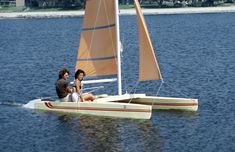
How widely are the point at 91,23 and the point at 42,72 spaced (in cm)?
2038

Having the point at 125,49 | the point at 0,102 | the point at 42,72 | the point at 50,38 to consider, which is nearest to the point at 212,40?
the point at 125,49

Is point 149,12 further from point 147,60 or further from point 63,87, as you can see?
point 63,87

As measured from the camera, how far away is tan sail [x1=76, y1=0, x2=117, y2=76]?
40922 millimetres

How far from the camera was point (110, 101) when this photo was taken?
39.9 metres

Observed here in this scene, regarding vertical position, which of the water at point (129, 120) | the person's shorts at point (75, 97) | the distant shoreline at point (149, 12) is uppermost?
the person's shorts at point (75, 97)

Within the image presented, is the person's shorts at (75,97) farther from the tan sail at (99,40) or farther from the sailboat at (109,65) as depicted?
the tan sail at (99,40)

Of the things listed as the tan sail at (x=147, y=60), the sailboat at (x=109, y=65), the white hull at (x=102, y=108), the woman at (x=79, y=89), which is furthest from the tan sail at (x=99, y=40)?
the white hull at (x=102, y=108)

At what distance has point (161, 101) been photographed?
134ft

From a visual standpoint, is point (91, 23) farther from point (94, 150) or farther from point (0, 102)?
point (94, 150)

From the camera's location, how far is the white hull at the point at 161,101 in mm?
40000

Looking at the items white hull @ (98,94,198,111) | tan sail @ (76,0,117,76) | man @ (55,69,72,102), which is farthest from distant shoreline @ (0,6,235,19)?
man @ (55,69,72,102)

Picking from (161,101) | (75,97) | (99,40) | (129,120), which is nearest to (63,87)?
(75,97)

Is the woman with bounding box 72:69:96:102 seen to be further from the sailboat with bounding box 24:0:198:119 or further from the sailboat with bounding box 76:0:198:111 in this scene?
the sailboat with bounding box 76:0:198:111

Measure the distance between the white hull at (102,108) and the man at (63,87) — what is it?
0.33 m
